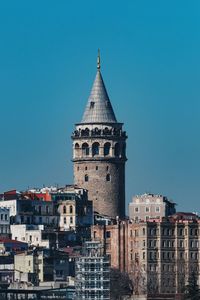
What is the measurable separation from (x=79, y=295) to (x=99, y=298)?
3.03m

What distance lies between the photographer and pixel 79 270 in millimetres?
198625

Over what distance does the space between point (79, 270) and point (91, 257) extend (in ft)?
4.21

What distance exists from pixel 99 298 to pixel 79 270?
4176 mm

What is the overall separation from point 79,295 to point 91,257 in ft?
9.56

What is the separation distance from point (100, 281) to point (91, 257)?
2.64 meters

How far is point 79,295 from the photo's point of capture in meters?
198

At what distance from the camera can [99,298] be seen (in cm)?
19500

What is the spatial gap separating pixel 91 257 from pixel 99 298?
4.93 metres

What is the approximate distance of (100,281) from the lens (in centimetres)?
19712

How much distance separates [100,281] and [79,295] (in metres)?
→ 1.75
